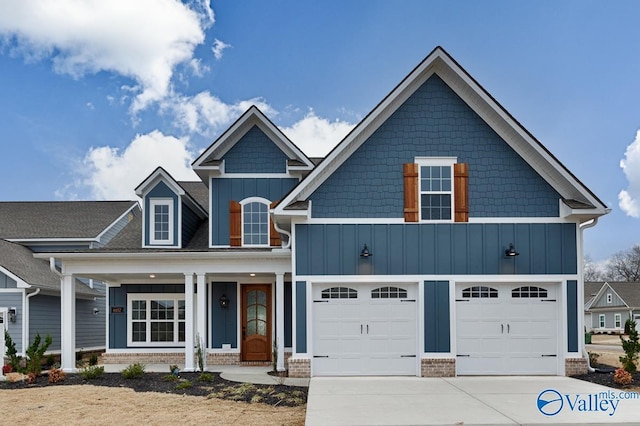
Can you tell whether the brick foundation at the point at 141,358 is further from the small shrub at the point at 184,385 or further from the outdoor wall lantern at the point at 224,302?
the small shrub at the point at 184,385

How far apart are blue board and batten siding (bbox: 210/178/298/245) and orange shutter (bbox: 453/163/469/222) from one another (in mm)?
5273

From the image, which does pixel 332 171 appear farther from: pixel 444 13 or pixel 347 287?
pixel 444 13

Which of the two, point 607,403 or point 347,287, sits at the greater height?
point 347,287

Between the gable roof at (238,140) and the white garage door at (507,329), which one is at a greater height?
the gable roof at (238,140)

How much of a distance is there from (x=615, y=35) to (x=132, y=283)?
16.3 meters

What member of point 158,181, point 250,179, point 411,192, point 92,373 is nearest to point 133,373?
point 92,373

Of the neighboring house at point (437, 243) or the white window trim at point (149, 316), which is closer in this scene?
the neighboring house at point (437, 243)

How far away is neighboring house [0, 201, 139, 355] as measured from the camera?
61.7 ft

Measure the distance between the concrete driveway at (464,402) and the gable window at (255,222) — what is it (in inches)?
207

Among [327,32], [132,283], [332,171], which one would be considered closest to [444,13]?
[327,32]

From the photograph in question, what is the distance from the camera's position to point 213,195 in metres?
16.8

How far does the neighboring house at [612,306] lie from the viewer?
5294cm

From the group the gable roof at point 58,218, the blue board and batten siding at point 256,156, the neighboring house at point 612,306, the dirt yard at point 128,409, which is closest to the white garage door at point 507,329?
the dirt yard at point 128,409

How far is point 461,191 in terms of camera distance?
512 inches
